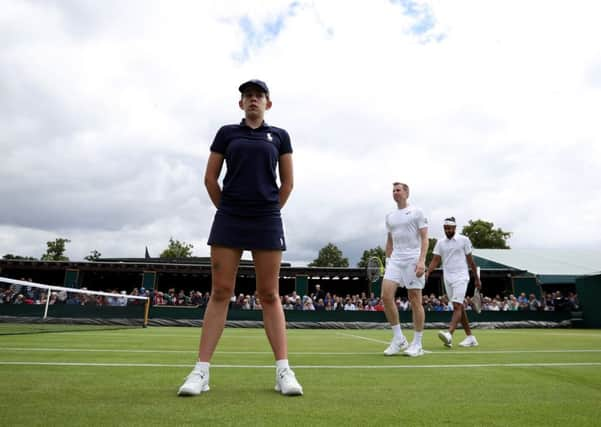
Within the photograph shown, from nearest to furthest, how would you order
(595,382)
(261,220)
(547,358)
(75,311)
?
(261,220) → (595,382) → (547,358) → (75,311)

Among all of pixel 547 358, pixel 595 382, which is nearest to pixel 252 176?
pixel 595 382

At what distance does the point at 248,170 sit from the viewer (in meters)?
3.10

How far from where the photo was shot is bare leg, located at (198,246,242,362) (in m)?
3.04

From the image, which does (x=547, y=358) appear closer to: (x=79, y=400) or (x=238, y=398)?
(x=238, y=398)

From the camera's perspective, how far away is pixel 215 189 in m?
3.19

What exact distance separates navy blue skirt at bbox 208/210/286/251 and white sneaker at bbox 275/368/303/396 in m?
0.84

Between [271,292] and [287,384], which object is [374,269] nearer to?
[271,292]

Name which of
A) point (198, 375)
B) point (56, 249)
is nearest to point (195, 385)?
point (198, 375)

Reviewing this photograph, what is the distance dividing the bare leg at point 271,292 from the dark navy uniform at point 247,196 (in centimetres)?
8

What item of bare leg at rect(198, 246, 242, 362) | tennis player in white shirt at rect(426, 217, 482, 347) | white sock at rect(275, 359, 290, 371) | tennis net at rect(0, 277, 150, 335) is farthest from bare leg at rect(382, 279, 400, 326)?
tennis net at rect(0, 277, 150, 335)

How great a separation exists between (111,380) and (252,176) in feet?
5.91

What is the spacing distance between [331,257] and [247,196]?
77023 millimetres

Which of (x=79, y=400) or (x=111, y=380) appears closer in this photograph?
(x=79, y=400)

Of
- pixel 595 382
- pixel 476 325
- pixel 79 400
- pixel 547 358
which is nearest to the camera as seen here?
pixel 79 400
